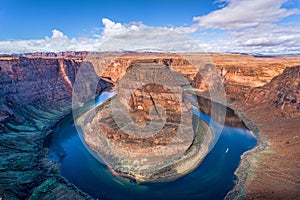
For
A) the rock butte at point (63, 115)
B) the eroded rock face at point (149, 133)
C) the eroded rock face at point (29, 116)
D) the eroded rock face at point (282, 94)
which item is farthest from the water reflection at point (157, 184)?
the eroded rock face at point (282, 94)

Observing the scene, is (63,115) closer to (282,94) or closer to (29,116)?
(29,116)

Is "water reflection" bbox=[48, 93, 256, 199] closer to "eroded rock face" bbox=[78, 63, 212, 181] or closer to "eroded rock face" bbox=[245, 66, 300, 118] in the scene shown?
"eroded rock face" bbox=[78, 63, 212, 181]

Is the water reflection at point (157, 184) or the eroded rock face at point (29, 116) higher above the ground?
the eroded rock face at point (29, 116)

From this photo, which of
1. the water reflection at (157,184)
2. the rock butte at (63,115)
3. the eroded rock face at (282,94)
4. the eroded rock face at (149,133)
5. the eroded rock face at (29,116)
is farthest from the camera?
the eroded rock face at (282,94)

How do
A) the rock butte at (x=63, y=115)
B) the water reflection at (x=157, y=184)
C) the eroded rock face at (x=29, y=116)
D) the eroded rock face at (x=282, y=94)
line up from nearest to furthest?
the water reflection at (x=157, y=184)
the rock butte at (x=63, y=115)
the eroded rock face at (x=29, y=116)
the eroded rock face at (x=282, y=94)

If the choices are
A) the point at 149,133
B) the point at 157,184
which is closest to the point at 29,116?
the point at 149,133

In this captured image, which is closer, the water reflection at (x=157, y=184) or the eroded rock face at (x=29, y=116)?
the water reflection at (x=157, y=184)

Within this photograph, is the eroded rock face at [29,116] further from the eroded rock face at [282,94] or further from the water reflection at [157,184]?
the eroded rock face at [282,94]
